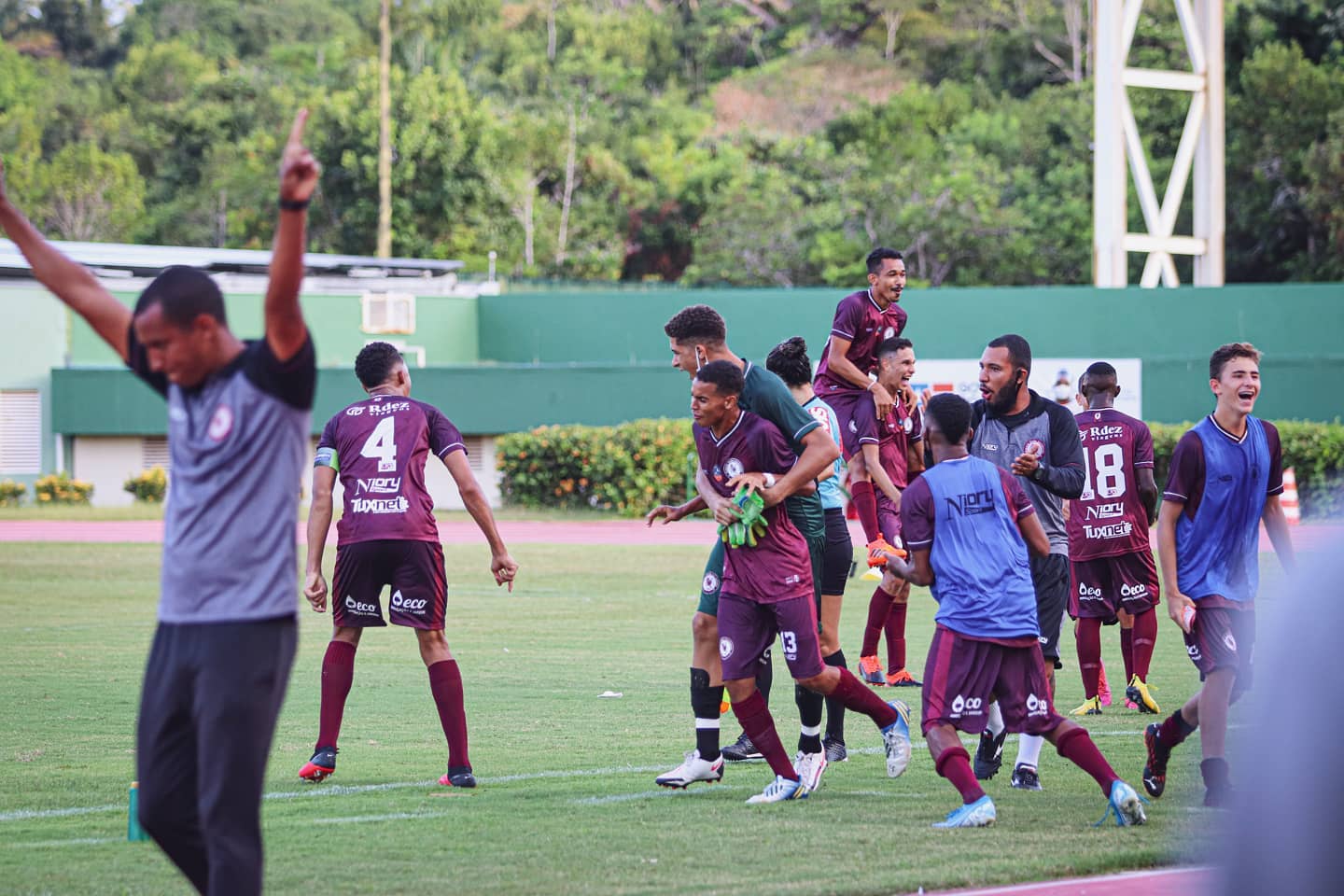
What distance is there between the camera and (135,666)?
526 inches

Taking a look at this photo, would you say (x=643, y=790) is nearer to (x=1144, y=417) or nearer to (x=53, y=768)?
(x=53, y=768)

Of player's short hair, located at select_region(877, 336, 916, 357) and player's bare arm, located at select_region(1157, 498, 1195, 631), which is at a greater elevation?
player's short hair, located at select_region(877, 336, 916, 357)

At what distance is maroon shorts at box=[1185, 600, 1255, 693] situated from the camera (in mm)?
7797

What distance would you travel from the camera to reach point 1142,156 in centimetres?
3766

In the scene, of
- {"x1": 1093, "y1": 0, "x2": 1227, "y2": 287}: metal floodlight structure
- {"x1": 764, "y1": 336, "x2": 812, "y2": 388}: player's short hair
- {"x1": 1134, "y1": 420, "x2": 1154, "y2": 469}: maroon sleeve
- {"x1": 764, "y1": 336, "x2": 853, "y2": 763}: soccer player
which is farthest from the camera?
{"x1": 1093, "y1": 0, "x2": 1227, "y2": 287}: metal floodlight structure

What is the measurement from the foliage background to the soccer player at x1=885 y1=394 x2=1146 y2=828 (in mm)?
39823

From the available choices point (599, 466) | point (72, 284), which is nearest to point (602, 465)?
point (599, 466)

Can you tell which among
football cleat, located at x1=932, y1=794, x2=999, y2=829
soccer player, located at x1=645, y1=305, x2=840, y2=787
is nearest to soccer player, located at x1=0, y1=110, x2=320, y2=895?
soccer player, located at x1=645, y1=305, x2=840, y2=787

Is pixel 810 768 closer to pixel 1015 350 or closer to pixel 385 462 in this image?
pixel 1015 350

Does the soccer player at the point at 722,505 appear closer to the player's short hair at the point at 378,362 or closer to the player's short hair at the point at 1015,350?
the player's short hair at the point at 1015,350

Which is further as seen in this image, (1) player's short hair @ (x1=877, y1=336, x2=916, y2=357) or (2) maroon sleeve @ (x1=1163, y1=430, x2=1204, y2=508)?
(1) player's short hair @ (x1=877, y1=336, x2=916, y2=357)

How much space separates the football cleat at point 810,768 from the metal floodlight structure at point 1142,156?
3045 centimetres

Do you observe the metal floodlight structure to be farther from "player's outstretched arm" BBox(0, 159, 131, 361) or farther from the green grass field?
Result: "player's outstretched arm" BBox(0, 159, 131, 361)

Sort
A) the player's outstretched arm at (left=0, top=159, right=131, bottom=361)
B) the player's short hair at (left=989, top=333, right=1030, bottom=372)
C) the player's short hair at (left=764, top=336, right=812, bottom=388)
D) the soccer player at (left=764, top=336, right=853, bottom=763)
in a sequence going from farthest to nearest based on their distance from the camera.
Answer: the player's short hair at (left=764, top=336, right=812, bottom=388), the soccer player at (left=764, top=336, right=853, bottom=763), the player's short hair at (left=989, top=333, right=1030, bottom=372), the player's outstretched arm at (left=0, top=159, right=131, bottom=361)
